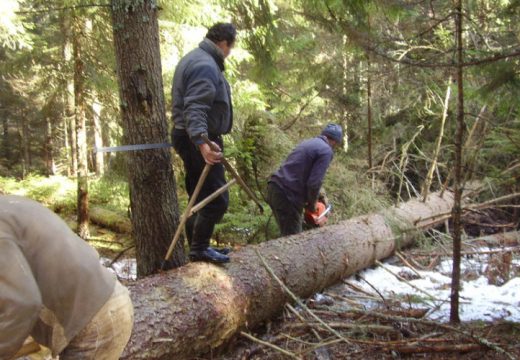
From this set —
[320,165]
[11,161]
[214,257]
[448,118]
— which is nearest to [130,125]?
[214,257]

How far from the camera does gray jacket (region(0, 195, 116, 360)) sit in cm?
172

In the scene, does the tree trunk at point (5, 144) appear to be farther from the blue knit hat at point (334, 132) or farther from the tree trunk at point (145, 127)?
the tree trunk at point (145, 127)

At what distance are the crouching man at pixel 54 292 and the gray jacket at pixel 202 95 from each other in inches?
73.2

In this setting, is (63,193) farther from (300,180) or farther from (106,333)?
(106,333)

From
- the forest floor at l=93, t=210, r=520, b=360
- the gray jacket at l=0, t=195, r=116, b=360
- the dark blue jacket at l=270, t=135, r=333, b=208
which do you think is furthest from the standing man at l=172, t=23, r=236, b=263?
the gray jacket at l=0, t=195, r=116, b=360

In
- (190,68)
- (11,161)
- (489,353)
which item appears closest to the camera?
(489,353)

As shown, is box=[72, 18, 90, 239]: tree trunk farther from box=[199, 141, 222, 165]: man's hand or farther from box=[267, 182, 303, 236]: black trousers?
box=[199, 141, 222, 165]: man's hand

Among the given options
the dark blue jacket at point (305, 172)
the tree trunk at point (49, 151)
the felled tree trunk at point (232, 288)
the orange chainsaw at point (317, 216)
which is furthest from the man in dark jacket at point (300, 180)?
the tree trunk at point (49, 151)

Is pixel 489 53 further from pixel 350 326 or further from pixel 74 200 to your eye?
pixel 74 200

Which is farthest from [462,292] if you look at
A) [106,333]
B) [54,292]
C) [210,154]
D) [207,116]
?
[54,292]

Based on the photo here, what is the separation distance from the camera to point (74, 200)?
40.1 feet

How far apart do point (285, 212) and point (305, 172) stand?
0.57m

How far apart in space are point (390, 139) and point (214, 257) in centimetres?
770

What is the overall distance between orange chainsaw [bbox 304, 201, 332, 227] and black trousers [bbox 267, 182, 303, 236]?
286mm
